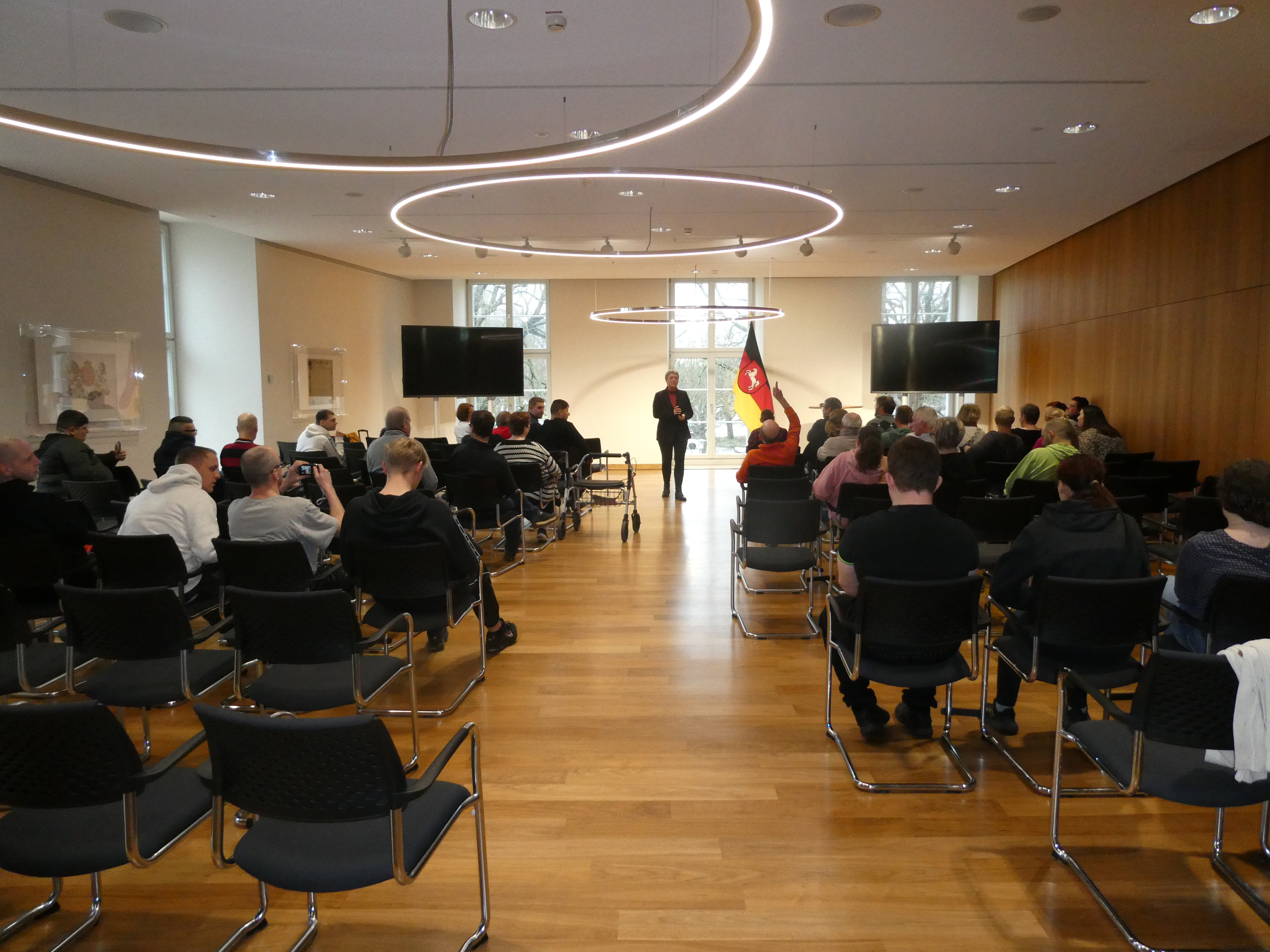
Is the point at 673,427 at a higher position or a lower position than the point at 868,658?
higher

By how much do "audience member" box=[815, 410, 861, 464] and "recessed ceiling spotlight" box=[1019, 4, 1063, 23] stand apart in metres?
3.01

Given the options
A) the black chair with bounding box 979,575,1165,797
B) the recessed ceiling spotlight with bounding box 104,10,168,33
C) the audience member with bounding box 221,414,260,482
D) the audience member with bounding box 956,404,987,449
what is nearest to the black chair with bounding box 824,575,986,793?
the black chair with bounding box 979,575,1165,797

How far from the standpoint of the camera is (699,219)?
402 inches

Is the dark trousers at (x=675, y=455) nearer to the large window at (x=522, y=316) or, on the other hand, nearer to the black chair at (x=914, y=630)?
the large window at (x=522, y=316)

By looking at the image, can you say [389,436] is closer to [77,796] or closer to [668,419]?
[668,419]

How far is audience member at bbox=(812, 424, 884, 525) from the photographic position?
5656mm

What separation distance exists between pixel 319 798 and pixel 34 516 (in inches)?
120

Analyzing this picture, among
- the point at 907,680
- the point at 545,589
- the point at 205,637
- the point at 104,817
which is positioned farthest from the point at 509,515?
the point at 104,817

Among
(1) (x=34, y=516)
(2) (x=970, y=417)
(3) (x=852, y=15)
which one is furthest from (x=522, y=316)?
(1) (x=34, y=516)

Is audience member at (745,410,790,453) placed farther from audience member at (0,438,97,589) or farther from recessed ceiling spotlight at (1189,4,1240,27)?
audience member at (0,438,97,589)

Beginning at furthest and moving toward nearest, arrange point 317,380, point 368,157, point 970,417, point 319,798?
1. point 317,380
2. point 970,417
3. point 368,157
4. point 319,798

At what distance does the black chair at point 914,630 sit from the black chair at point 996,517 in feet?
6.34

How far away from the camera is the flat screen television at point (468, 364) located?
46.4 feet

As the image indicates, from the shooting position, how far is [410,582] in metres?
3.88
